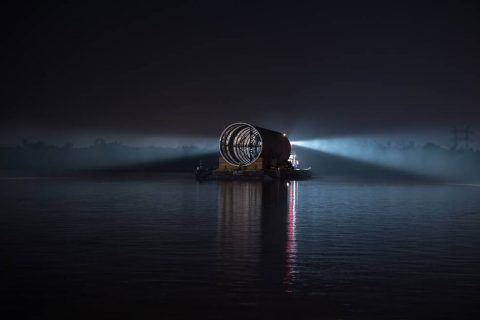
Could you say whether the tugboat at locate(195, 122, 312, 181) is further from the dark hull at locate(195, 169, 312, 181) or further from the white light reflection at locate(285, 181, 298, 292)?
the white light reflection at locate(285, 181, 298, 292)

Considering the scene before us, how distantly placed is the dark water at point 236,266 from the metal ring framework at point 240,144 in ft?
137

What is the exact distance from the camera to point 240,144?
6881cm

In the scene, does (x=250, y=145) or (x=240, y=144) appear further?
(x=240, y=144)

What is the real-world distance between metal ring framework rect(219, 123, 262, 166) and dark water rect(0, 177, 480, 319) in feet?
137

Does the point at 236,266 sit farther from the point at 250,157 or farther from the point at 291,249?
the point at 250,157

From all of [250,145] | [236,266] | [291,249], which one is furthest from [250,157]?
[236,266]

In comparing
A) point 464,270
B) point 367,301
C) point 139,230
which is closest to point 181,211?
point 139,230

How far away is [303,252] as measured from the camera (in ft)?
46.8

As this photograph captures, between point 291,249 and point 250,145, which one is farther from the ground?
point 250,145

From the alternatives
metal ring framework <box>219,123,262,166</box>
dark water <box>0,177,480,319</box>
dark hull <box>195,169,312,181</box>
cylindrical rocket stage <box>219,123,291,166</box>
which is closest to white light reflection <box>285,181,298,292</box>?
dark water <box>0,177,480,319</box>

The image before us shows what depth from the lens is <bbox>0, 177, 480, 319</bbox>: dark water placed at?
9.04 meters

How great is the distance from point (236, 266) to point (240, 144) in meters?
56.8

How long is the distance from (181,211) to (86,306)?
51.6 ft

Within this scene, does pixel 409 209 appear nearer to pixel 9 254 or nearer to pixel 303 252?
pixel 303 252
